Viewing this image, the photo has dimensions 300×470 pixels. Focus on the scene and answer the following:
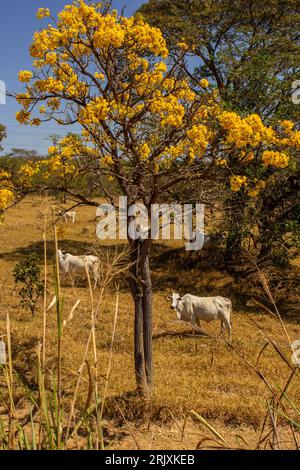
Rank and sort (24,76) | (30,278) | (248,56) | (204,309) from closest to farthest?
(24,76), (204,309), (30,278), (248,56)

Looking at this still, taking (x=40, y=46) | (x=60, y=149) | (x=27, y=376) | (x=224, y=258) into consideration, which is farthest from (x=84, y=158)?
(x=224, y=258)

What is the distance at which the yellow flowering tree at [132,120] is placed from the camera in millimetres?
7320

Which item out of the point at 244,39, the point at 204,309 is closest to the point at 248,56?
the point at 244,39

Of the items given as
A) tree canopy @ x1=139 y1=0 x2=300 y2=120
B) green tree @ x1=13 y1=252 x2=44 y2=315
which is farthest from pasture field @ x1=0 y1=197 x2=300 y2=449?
tree canopy @ x1=139 y1=0 x2=300 y2=120

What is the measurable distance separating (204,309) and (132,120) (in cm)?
599

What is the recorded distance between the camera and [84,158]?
836 centimetres

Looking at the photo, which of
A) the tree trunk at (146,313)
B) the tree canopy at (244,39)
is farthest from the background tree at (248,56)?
the tree trunk at (146,313)

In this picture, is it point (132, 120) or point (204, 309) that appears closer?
point (132, 120)

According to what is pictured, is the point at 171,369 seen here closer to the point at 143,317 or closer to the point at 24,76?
the point at 143,317

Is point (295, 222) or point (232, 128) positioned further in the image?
point (295, 222)

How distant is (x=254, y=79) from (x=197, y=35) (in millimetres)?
4545

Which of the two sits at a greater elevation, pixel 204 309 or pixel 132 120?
pixel 132 120

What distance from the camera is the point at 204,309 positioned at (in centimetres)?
1174

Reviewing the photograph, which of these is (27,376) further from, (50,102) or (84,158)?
(50,102)
